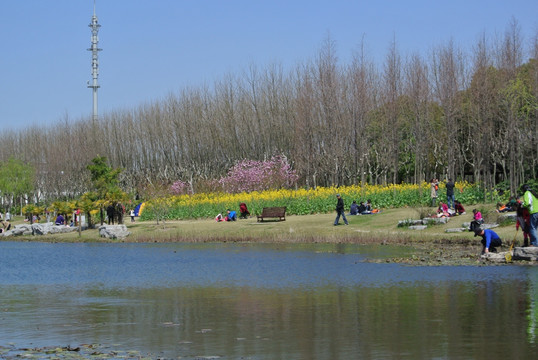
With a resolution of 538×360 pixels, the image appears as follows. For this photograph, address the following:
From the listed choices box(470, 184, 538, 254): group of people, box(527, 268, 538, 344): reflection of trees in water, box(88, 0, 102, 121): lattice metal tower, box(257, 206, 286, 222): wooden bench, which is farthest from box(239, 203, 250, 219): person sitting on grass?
box(88, 0, 102, 121): lattice metal tower

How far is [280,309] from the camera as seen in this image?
1619cm

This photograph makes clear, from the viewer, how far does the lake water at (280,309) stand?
12.1 metres

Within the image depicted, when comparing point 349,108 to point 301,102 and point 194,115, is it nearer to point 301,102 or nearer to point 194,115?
point 301,102

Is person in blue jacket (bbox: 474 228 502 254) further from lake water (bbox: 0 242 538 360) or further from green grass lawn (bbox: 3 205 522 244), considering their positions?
green grass lawn (bbox: 3 205 522 244)

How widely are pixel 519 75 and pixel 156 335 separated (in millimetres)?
36321

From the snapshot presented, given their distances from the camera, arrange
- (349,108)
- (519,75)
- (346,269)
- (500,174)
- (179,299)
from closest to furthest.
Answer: (179,299), (346,269), (519,75), (349,108), (500,174)

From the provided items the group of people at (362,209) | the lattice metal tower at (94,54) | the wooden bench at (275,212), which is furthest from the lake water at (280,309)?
the lattice metal tower at (94,54)

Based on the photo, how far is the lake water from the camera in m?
12.1

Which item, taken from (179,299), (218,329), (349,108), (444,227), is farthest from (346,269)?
(349,108)

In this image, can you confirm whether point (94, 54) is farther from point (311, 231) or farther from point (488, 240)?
point (488, 240)

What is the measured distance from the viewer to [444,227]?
35156 millimetres

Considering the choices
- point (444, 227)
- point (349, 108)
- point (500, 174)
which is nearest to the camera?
point (444, 227)

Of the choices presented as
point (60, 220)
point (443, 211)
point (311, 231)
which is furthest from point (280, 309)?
point (60, 220)

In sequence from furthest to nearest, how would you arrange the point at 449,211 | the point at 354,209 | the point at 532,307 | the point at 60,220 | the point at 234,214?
the point at 60,220 → the point at 234,214 → the point at 354,209 → the point at 449,211 → the point at 532,307
